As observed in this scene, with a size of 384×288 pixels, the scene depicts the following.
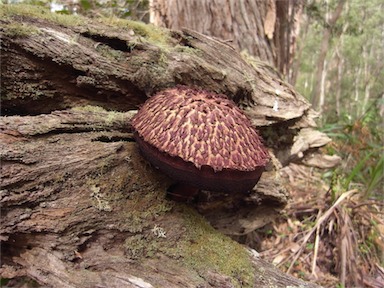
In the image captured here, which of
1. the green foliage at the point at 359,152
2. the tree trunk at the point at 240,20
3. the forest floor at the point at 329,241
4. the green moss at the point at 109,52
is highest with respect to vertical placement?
the tree trunk at the point at 240,20

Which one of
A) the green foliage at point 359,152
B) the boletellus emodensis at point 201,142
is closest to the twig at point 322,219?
the green foliage at point 359,152

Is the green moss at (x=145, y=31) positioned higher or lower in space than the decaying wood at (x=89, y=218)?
higher

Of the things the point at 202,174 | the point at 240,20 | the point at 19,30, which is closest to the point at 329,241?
the point at 202,174

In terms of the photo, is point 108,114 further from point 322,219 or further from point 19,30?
point 322,219

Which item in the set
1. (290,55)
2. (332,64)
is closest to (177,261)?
(290,55)

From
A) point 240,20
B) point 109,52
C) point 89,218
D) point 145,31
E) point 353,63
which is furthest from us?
point 353,63

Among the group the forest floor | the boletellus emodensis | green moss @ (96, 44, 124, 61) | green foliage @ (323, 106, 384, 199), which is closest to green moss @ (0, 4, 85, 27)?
green moss @ (96, 44, 124, 61)

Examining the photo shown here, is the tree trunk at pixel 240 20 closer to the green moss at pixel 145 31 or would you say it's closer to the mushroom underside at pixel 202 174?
the green moss at pixel 145 31
